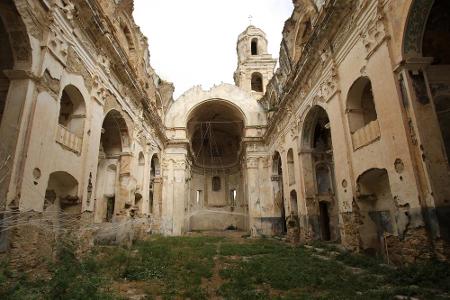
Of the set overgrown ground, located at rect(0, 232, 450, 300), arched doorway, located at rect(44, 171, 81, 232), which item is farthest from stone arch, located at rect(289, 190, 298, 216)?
arched doorway, located at rect(44, 171, 81, 232)

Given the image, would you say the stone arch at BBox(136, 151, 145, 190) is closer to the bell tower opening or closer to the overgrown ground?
the overgrown ground

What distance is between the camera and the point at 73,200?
8.81 metres

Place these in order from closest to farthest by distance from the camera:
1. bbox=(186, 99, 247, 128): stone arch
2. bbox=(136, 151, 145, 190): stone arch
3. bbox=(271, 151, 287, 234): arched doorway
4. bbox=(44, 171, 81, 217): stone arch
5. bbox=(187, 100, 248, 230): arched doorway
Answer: bbox=(44, 171, 81, 217): stone arch < bbox=(136, 151, 145, 190): stone arch < bbox=(271, 151, 287, 234): arched doorway < bbox=(186, 99, 247, 128): stone arch < bbox=(187, 100, 248, 230): arched doorway

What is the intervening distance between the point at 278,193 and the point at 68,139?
573 inches

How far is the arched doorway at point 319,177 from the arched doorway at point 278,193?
4.86 metres

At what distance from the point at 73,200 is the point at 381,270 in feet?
28.6

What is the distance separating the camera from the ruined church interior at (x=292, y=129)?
20.4ft

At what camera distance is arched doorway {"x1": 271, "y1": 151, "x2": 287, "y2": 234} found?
63.7 feet

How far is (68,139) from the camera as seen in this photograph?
28.4 ft

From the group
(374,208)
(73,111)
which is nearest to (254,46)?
(73,111)

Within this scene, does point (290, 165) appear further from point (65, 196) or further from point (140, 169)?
point (65, 196)

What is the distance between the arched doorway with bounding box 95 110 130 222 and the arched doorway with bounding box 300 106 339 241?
335 inches

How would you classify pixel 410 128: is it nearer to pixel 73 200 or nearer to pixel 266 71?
pixel 73 200

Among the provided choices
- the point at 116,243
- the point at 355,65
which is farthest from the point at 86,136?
the point at 355,65
